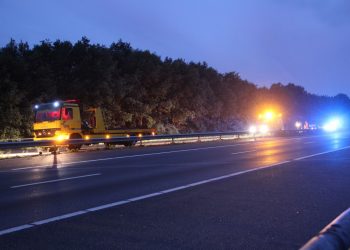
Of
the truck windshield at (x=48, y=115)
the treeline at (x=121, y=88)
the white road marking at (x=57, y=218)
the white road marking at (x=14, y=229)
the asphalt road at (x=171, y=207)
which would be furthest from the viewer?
the treeline at (x=121, y=88)

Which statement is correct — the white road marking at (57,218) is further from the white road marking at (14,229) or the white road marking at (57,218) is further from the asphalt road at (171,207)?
the white road marking at (14,229)

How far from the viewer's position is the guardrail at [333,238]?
240 centimetres

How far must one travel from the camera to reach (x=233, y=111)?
229 ft

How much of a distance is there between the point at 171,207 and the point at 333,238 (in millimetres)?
5570

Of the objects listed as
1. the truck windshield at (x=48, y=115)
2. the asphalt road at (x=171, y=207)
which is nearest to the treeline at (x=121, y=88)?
the truck windshield at (x=48, y=115)

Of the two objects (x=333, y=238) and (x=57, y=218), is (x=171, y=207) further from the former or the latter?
(x=333, y=238)

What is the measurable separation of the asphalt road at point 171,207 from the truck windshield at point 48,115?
13.4m

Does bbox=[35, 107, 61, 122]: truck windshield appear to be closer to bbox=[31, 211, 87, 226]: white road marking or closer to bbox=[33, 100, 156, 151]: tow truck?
bbox=[33, 100, 156, 151]: tow truck

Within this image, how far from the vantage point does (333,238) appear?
8.26 ft

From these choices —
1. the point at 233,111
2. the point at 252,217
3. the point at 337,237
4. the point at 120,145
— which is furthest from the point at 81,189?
the point at 233,111

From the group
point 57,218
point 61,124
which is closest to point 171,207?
point 57,218

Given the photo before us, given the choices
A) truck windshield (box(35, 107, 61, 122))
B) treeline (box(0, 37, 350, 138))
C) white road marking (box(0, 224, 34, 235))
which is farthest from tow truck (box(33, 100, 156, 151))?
white road marking (box(0, 224, 34, 235))

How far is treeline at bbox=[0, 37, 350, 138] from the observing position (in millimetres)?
38250

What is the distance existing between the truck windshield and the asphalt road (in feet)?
44.1
